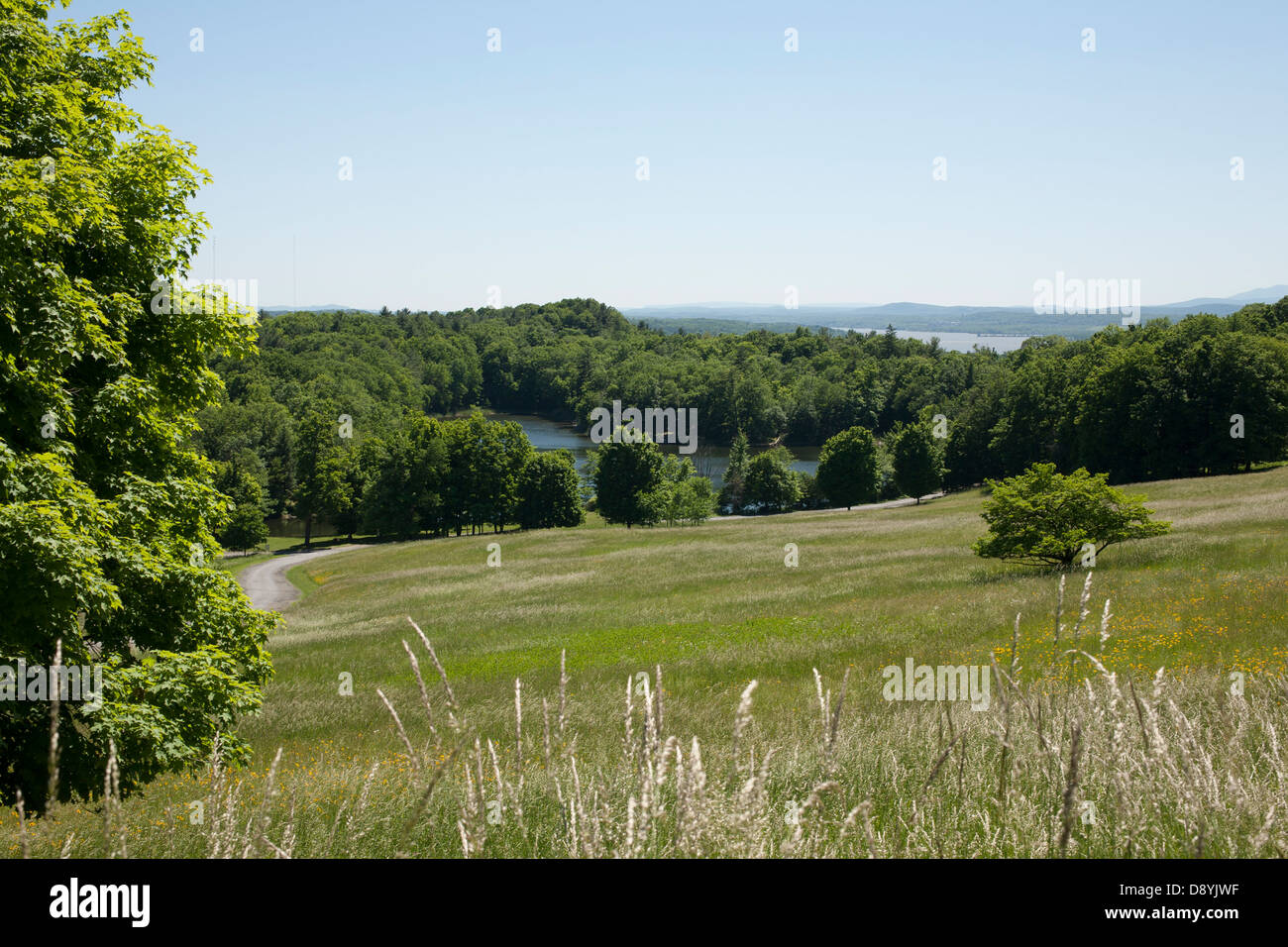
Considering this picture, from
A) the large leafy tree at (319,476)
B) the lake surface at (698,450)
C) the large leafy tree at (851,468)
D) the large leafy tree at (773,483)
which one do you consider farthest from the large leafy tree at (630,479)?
the lake surface at (698,450)

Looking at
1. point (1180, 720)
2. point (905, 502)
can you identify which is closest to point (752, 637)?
point (1180, 720)

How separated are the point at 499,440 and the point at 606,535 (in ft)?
98.8

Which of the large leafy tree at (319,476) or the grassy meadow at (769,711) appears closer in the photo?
the grassy meadow at (769,711)

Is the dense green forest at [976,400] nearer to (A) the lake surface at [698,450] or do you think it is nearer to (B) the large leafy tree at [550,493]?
(A) the lake surface at [698,450]

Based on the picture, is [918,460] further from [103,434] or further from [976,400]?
[103,434]

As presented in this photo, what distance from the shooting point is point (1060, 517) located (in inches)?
899

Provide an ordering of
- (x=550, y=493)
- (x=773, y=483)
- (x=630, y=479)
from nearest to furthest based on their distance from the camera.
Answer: (x=630, y=479) < (x=550, y=493) < (x=773, y=483)

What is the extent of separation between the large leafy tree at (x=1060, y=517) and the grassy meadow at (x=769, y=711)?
3.78 feet

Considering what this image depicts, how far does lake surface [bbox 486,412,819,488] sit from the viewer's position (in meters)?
128

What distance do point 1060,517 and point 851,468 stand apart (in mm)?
64471

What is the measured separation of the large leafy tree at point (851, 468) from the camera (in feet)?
281

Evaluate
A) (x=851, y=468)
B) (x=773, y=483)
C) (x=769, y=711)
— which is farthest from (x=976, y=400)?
(x=769, y=711)

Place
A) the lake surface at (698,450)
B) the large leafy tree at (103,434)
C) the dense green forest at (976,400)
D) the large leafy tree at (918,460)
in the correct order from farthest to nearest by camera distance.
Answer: the lake surface at (698,450)
the large leafy tree at (918,460)
the dense green forest at (976,400)
the large leafy tree at (103,434)
